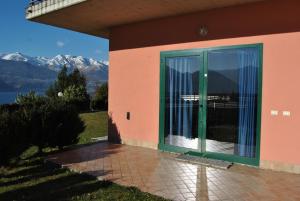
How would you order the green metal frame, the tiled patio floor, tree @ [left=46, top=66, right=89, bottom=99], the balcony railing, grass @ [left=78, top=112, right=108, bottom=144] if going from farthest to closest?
tree @ [left=46, top=66, right=89, bottom=99]
grass @ [left=78, top=112, right=108, bottom=144]
the balcony railing
the green metal frame
the tiled patio floor

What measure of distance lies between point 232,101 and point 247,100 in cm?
36

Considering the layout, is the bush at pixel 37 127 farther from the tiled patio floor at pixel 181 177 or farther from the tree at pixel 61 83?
the tree at pixel 61 83

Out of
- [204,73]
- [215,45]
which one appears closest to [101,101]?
[204,73]

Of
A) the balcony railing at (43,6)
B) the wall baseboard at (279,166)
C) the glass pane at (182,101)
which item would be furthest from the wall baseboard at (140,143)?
the balcony railing at (43,6)

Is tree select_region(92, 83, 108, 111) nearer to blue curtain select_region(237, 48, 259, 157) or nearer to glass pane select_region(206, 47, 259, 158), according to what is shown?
glass pane select_region(206, 47, 259, 158)

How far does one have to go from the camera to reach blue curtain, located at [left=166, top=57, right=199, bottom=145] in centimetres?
795

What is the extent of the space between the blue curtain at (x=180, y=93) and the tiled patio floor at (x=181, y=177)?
0.77 metres

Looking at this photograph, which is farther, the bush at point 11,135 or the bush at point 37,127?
the bush at point 37,127

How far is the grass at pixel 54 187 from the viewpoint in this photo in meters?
5.10

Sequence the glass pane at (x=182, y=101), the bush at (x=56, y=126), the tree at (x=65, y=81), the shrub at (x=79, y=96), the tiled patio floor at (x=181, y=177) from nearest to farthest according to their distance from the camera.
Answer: the tiled patio floor at (x=181, y=177)
the glass pane at (x=182, y=101)
the bush at (x=56, y=126)
the shrub at (x=79, y=96)
the tree at (x=65, y=81)

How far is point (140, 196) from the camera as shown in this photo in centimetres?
505

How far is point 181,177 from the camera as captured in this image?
6105 millimetres

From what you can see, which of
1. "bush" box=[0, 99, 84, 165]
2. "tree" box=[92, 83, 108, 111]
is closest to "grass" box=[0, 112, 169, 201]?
"bush" box=[0, 99, 84, 165]

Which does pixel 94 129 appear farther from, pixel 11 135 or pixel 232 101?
pixel 232 101
